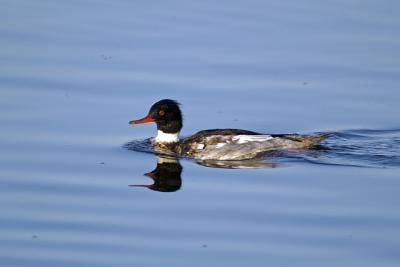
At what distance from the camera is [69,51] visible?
22.5 meters

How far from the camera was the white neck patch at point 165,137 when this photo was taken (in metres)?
19.9

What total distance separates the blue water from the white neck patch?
305 millimetres

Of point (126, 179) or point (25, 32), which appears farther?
point (25, 32)

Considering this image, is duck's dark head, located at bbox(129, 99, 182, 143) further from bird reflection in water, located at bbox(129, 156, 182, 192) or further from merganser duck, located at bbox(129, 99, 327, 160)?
bird reflection in water, located at bbox(129, 156, 182, 192)

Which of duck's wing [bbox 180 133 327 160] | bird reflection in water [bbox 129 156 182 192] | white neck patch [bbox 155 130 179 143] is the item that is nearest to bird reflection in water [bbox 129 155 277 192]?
bird reflection in water [bbox 129 156 182 192]

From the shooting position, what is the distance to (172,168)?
728 inches

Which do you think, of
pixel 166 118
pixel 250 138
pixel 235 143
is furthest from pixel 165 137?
pixel 250 138

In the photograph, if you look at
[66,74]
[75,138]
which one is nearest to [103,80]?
[66,74]

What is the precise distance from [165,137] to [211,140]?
128 centimetres

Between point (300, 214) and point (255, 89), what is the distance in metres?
6.39

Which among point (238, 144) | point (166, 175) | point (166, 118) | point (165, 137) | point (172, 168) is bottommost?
point (166, 175)

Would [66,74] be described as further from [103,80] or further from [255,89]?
[255,89]

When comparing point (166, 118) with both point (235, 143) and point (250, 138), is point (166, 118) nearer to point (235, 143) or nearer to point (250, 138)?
point (235, 143)

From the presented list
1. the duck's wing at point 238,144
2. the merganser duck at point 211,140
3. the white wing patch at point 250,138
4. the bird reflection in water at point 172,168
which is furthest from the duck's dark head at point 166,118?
the white wing patch at point 250,138
